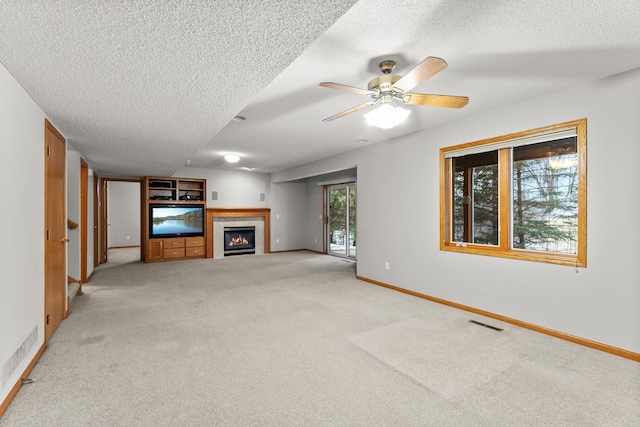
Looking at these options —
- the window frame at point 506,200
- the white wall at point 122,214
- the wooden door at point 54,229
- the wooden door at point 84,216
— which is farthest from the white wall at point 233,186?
the window frame at point 506,200

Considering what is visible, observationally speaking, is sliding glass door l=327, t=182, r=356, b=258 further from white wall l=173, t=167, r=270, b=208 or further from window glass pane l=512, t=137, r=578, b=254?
window glass pane l=512, t=137, r=578, b=254

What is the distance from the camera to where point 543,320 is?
311cm

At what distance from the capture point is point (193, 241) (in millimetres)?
7961

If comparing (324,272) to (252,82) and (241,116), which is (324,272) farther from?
(252,82)

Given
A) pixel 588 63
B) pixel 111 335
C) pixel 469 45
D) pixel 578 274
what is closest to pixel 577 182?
pixel 578 274

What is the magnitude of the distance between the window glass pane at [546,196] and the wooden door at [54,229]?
4782 millimetres

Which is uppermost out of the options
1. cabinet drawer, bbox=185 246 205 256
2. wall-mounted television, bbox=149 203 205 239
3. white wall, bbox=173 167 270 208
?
white wall, bbox=173 167 270 208

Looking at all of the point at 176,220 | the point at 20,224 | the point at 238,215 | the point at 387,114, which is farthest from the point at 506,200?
the point at 176,220

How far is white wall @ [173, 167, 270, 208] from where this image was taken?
8156 millimetres

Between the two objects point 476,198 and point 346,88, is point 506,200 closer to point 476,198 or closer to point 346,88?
point 476,198

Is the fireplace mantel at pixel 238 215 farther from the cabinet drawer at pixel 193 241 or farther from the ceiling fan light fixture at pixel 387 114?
the ceiling fan light fixture at pixel 387 114

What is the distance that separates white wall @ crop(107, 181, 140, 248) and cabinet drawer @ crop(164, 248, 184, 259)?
→ 13.2ft

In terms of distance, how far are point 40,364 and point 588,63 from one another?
489 centimetres

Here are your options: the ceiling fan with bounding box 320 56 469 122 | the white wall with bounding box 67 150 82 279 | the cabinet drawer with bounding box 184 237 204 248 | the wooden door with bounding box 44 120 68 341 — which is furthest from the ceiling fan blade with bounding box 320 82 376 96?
the cabinet drawer with bounding box 184 237 204 248
